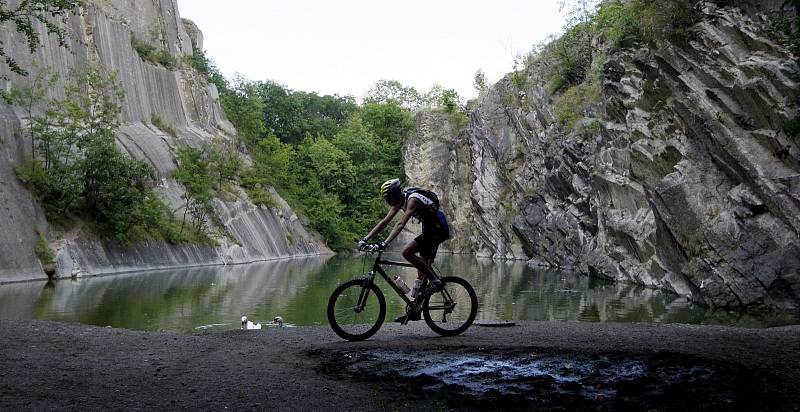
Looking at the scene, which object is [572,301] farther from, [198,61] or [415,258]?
[198,61]

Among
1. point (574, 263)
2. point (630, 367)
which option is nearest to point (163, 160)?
point (574, 263)

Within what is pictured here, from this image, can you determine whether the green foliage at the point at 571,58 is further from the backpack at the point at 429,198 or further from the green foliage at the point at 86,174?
the backpack at the point at 429,198

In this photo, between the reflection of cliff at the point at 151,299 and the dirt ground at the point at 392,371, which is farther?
the reflection of cliff at the point at 151,299

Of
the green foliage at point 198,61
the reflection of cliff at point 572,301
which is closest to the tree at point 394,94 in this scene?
the green foliage at point 198,61

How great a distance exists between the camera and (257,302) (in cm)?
2333

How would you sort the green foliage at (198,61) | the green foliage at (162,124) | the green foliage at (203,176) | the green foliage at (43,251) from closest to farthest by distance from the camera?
the green foliage at (43,251) < the green foliage at (203,176) < the green foliage at (162,124) < the green foliage at (198,61)

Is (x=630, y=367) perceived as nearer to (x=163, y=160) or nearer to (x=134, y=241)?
(x=134, y=241)

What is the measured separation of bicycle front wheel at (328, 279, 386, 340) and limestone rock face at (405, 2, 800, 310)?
1490 centimetres

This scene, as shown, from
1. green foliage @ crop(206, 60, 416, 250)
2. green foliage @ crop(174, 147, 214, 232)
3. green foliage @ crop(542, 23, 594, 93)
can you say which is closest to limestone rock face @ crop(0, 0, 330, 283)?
green foliage @ crop(174, 147, 214, 232)

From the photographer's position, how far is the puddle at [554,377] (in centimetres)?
618

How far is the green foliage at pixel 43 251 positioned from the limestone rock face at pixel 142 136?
11.2 inches

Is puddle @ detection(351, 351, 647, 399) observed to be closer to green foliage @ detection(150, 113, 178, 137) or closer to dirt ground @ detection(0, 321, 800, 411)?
dirt ground @ detection(0, 321, 800, 411)

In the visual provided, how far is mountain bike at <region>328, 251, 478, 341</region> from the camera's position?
396 inches

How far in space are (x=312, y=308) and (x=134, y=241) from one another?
22.8m
